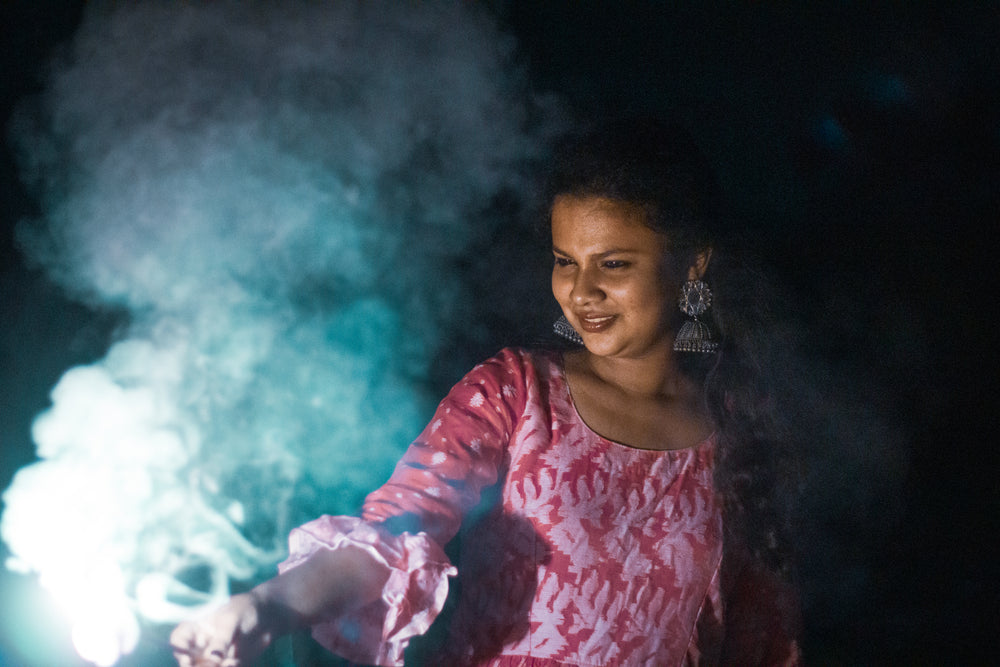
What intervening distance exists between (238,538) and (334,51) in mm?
1172

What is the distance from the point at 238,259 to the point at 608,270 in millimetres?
864

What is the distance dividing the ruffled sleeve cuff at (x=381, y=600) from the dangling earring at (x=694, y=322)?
0.84 meters

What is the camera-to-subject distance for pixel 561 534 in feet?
4.55

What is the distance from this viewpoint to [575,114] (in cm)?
188

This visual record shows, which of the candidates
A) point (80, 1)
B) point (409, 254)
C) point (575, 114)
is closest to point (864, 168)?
point (575, 114)

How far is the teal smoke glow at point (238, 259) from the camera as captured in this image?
4.45 feet

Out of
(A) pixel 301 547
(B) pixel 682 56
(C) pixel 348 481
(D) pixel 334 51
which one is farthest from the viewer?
(B) pixel 682 56

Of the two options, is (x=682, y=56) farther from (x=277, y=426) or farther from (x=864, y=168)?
(x=277, y=426)

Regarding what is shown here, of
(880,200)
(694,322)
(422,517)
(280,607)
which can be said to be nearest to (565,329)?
(694,322)

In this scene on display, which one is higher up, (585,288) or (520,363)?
(585,288)

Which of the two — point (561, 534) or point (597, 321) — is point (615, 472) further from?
point (597, 321)

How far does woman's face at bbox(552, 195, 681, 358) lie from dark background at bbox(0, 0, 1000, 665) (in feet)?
1.87

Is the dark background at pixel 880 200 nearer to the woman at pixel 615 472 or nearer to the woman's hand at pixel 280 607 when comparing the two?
the woman at pixel 615 472

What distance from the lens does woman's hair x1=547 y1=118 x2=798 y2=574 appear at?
1479mm
